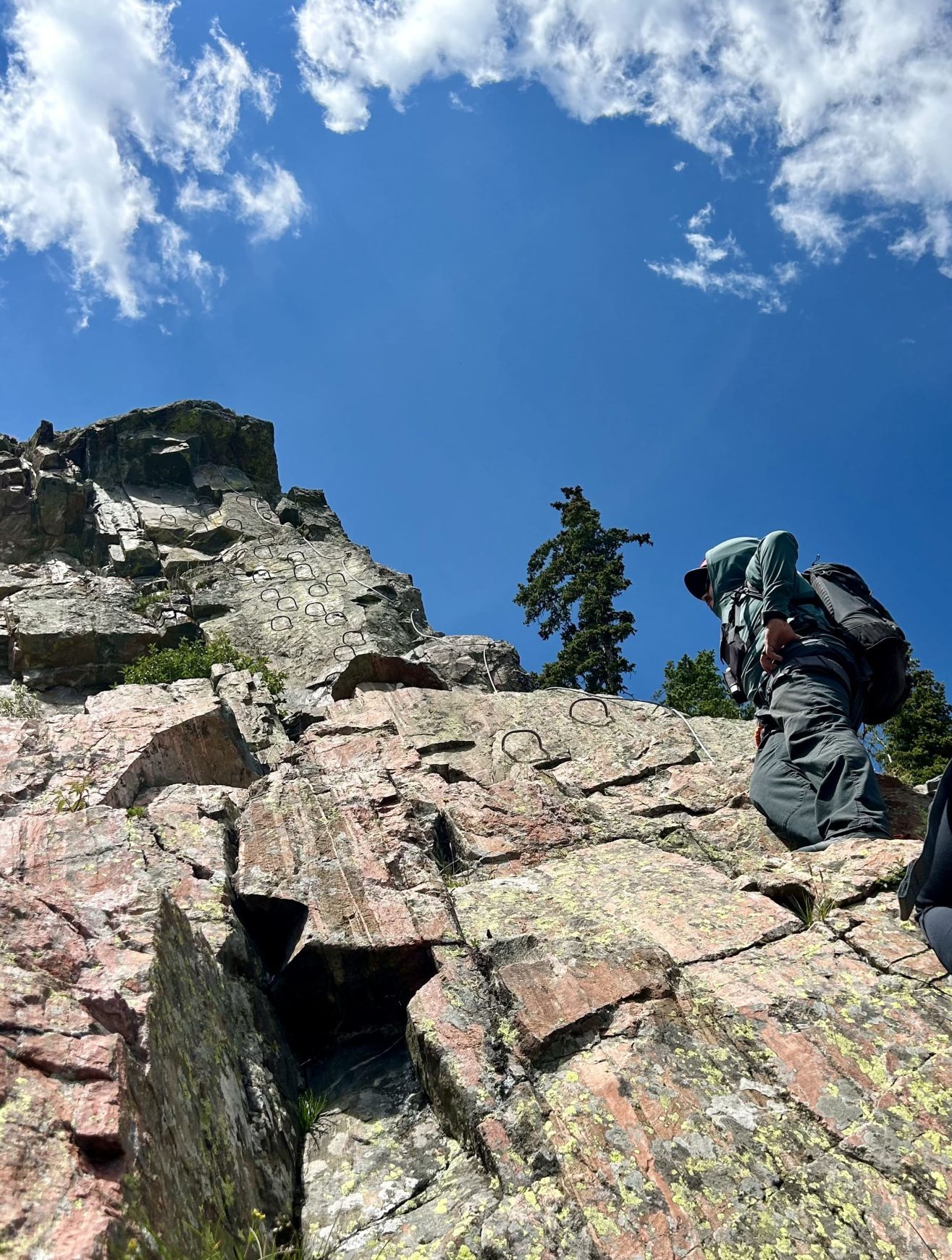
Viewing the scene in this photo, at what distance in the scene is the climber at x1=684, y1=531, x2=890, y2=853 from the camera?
20.1ft

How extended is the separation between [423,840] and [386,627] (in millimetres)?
12692

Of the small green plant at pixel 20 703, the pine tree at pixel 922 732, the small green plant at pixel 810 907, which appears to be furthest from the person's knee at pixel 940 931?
the pine tree at pixel 922 732

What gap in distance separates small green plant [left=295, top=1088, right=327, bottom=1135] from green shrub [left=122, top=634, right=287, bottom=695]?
9883 millimetres

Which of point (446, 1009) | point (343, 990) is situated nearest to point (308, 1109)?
point (343, 990)

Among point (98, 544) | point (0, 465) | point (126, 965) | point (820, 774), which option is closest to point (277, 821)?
point (126, 965)

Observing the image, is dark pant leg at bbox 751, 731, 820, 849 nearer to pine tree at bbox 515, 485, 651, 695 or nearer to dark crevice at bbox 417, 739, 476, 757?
dark crevice at bbox 417, 739, 476, 757

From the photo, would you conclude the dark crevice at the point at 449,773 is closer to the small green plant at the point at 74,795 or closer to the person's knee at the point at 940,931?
the small green plant at the point at 74,795

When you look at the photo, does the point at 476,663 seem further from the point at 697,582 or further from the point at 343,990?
the point at 343,990

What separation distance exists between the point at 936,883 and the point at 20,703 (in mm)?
12954

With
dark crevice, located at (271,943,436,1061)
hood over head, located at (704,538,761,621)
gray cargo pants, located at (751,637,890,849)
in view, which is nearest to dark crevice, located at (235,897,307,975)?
dark crevice, located at (271,943,436,1061)

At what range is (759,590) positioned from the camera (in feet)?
25.0

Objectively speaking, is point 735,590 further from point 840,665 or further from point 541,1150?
point 541,1150

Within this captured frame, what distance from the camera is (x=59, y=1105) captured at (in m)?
2.73

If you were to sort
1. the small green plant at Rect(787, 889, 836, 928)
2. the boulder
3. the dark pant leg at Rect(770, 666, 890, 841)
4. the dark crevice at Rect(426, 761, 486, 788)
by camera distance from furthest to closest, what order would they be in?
the boulder
the dark crevice at Rect(426, 761, 486, 788)
the dark pant leg at Rect(770, 666, 890, 841)
the small green plant at Rect(787, 889, 836, 928)
